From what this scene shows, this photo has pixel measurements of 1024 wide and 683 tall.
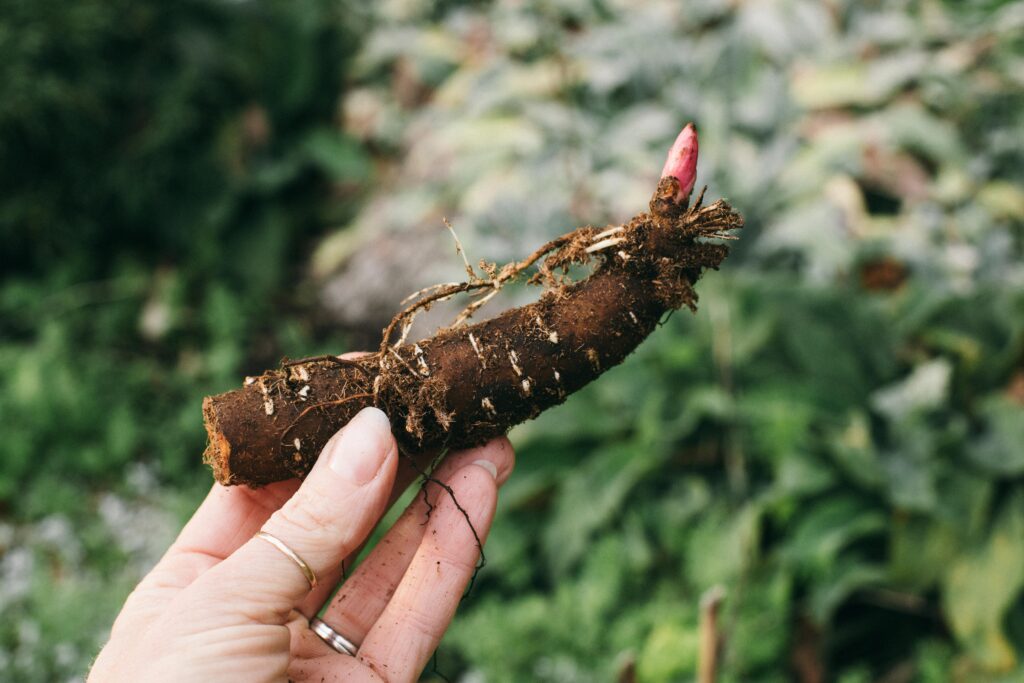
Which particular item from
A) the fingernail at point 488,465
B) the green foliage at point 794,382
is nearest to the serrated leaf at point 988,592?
the green foliage at point 794,382

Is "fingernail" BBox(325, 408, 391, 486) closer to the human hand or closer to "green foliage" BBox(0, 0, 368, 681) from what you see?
the human hand

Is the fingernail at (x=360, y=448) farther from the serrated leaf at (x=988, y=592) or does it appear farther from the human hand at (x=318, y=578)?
the serrated leaf at (x=988, y=592)

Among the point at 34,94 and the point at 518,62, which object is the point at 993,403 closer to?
the point at 518,62

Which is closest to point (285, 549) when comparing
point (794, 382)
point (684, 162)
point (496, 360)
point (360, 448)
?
point (360, 448)

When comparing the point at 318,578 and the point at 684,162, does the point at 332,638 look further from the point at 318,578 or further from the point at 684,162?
the point at 684,162

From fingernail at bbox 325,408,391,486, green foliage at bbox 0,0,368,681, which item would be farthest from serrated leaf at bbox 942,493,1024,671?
green foliage at bbox 0,0,368,681
